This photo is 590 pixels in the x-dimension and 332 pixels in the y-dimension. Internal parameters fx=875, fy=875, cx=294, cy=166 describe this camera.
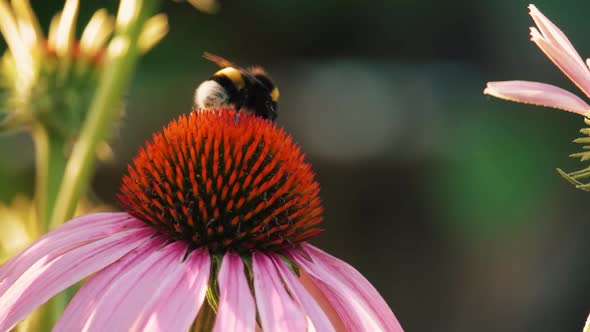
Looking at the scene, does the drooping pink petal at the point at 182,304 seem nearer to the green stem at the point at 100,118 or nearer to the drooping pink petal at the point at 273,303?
the drooping pink petal at the point at 273,303

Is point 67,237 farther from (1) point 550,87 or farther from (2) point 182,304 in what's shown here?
(1) point 550,87

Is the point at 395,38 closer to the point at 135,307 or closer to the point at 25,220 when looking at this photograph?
the point at 25,220

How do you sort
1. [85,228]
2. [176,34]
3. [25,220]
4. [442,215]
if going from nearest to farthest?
[85,228] → [25,220] → [442,215] → [176,34]

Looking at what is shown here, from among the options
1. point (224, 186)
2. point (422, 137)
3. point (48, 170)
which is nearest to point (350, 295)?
point (224, 186)

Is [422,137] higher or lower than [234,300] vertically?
higher

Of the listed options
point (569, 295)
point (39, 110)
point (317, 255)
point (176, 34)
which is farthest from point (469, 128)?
point (317, 255)

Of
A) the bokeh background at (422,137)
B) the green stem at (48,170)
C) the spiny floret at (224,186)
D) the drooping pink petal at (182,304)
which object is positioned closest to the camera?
the drooping pink petal at (182,304)

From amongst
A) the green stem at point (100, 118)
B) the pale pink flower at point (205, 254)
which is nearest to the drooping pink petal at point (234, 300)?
the pale pink flower at point (205, 254)
